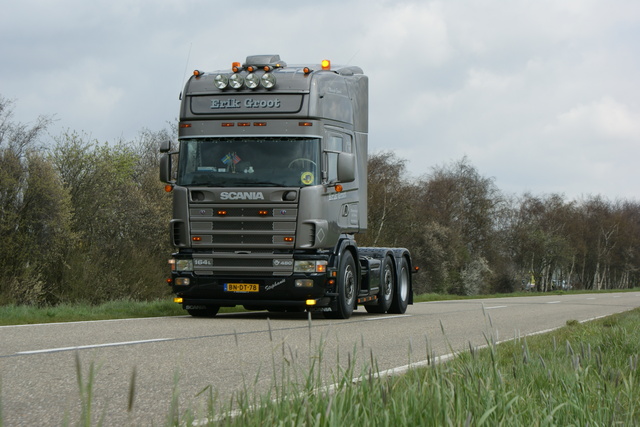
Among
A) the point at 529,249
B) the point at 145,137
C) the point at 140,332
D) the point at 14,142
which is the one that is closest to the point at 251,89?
the point at 140,332

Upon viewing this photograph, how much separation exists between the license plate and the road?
54cm

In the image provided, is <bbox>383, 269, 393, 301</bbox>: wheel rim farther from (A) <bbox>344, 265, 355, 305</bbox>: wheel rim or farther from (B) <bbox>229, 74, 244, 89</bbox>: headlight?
(B) <bbox>229, 74, 244, 89</bbox>: headlight

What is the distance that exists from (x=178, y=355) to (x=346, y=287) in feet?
35.9

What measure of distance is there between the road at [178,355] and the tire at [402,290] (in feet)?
8.01

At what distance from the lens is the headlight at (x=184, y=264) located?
49.4 feet

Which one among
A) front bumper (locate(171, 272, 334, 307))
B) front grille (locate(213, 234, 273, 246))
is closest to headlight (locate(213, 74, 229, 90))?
front grille (locate(213, 234, 273, 246))

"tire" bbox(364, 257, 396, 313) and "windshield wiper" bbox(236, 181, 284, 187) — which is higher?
"windshield wiper" bbox(236, 181, 284, 187)

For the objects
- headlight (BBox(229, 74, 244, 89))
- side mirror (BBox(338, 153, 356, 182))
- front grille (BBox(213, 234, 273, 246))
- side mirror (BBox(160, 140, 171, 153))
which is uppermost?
headlight (BBox(229, 74, 244, 89))

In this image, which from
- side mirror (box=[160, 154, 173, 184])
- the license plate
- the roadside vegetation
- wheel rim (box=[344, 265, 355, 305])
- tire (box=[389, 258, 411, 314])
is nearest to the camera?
the roadside vegetation

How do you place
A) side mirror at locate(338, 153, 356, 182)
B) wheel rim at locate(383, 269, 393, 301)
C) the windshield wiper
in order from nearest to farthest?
1. the windshield wiper
2. side mirror at locate(338, 153, 356, 182)
3. wheel rim at locate(383, 269, 393, 301)

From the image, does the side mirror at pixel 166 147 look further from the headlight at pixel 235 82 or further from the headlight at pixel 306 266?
the headlight at pixel 306 266

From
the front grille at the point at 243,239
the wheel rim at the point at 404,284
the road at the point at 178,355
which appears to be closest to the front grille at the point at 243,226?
the front grille at the point at 243,239

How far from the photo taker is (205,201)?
1480 centimetres

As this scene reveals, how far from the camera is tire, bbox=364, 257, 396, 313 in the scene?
18125 millimetres
